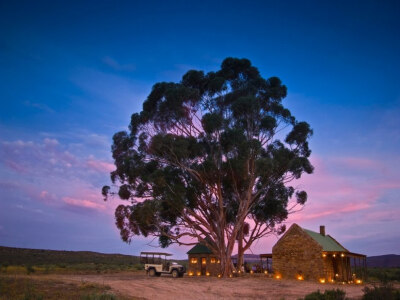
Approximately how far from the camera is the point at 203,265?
39.5 meters

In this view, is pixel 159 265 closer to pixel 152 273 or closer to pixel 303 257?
pixel 152 273

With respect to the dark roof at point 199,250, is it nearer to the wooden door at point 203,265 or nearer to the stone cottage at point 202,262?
the stone cottage at point 202,262

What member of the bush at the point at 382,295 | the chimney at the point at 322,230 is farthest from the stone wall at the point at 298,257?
the bush at the point at 382,295

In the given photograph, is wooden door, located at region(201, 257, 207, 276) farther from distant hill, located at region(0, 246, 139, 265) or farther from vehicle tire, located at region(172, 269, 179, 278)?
distant hill, located at region(0, 246, 139, 265)

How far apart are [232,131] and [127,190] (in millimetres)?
11063

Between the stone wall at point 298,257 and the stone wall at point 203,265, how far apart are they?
9.03 m

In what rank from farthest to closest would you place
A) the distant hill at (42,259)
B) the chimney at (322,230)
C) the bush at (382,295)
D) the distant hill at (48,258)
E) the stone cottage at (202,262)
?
1. the distant hill at (48,258)
2. the distant hill at (42,259)
3. the stone cottage at (202,262)
4. the chimney at (322,230)
5. the bush at (382,295)

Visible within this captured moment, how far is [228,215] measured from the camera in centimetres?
3591

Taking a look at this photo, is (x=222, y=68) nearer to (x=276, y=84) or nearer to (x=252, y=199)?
(x=276, y=84)

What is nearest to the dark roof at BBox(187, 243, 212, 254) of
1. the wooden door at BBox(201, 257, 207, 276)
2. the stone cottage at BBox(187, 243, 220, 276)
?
the stone cottage at BBox(187, 243, 220, 276)

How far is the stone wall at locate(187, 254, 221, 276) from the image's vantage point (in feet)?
126

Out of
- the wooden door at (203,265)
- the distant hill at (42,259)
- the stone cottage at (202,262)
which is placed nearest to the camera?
the stone cottage at (202,262)

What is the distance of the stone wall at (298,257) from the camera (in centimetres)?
2883

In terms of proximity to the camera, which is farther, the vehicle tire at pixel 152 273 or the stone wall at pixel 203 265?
the stone wall at pixel 203 265
